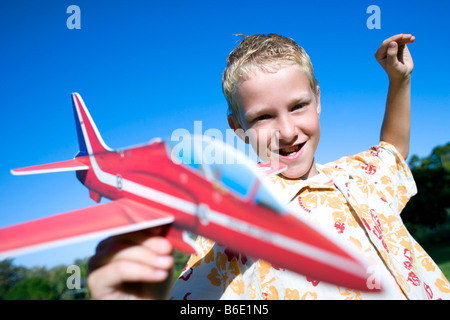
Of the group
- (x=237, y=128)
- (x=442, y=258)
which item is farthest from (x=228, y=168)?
(x=442, y=258)

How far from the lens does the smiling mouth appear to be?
99.7 inches

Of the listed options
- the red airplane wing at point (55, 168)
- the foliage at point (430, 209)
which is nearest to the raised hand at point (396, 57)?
the red airplane wing at point (55, 168)

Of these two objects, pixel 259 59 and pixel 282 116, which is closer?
pixel 282 116

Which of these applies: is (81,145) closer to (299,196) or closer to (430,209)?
(299,196)

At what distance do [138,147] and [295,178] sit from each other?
150cm

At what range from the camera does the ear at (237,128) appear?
9.20ft

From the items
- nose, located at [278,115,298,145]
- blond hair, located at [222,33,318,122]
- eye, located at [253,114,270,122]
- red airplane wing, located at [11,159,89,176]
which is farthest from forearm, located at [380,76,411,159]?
red airplane wing, located at [11,159,89,176]

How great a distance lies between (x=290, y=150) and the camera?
2539mm

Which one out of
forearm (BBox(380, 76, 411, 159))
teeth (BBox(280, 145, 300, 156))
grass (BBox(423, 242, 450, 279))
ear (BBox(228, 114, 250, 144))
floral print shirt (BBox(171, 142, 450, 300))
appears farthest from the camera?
grass (BBox(423, 242, 450, 279))

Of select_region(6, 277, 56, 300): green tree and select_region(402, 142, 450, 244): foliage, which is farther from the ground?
select_region(402, 142, 450, 244): foliage

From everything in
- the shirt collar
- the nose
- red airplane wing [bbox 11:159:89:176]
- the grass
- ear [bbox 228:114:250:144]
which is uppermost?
ear [bbox 228:114:250:144]

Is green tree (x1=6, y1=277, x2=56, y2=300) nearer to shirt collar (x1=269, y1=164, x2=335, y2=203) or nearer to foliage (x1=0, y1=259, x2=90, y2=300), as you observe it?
foliage (x1=0, y1=259, x2=90, y2=300)

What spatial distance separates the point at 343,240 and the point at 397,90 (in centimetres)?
196
